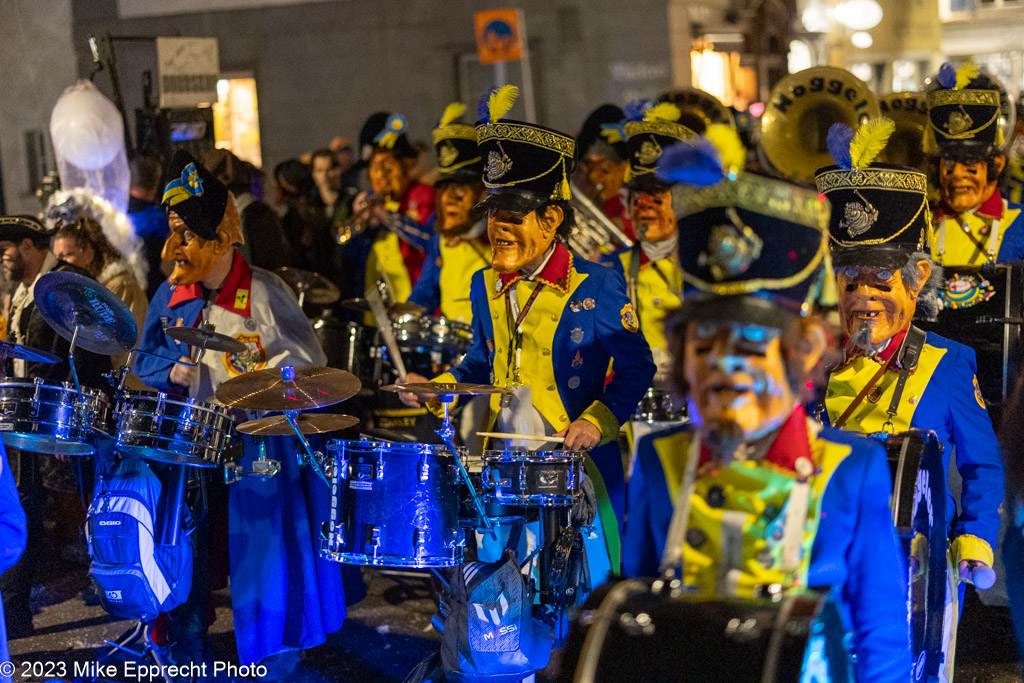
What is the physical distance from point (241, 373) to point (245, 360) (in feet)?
0.40

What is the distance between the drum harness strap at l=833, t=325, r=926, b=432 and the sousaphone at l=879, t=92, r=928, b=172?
3.84m

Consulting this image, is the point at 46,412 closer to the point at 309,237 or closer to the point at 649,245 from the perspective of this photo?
the point at 649,245

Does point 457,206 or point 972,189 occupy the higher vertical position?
point 457,206

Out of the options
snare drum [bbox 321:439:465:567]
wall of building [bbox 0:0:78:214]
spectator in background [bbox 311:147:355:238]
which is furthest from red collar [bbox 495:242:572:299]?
spectator in background [bbox 311:147:355:238]

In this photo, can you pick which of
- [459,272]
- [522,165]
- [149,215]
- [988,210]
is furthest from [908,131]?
[149,215]

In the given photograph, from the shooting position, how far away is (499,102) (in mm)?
4699

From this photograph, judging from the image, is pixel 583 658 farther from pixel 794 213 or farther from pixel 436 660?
pixel 436 660

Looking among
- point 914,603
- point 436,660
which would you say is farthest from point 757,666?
point 436,660

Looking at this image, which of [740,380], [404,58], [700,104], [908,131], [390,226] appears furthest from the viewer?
[404,58]

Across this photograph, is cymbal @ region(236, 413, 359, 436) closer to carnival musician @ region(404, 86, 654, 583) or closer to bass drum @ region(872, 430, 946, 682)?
carnival musician @ region(404, 86, 654, 583)

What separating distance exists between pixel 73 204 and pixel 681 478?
5.61 metres

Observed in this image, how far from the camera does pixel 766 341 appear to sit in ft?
7.96

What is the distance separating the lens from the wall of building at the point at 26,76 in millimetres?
6391

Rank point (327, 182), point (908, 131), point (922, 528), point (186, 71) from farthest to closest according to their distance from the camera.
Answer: point (327, 182) → point (186, 71) → point (908, 131) → point (922, 528)
